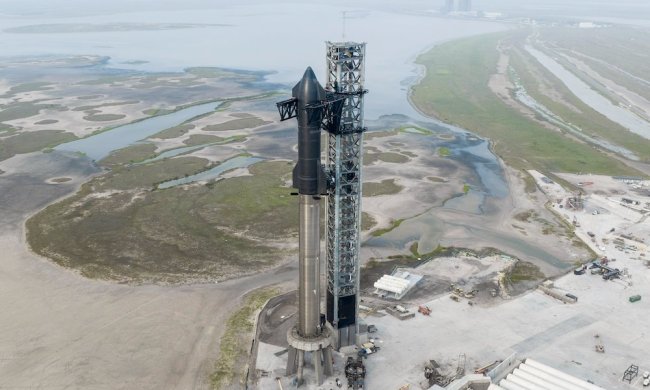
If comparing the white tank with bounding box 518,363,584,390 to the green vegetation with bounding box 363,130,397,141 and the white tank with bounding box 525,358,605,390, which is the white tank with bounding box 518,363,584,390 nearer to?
the white tank with bounding box 525,358,605,390

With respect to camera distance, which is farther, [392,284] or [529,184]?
[529,184]

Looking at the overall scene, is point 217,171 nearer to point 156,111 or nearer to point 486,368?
point 156,111

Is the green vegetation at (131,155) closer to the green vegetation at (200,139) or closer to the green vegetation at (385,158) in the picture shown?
the green vegetation at (200,139)

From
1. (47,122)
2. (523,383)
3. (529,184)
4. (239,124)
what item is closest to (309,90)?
(523,383)

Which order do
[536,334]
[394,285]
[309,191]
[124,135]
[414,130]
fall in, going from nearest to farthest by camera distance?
[309,191] → [536,334] → [394,285] → [124,135] → [414,130]

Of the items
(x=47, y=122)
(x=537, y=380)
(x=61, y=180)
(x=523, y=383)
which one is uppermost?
(x=47, y=122)
